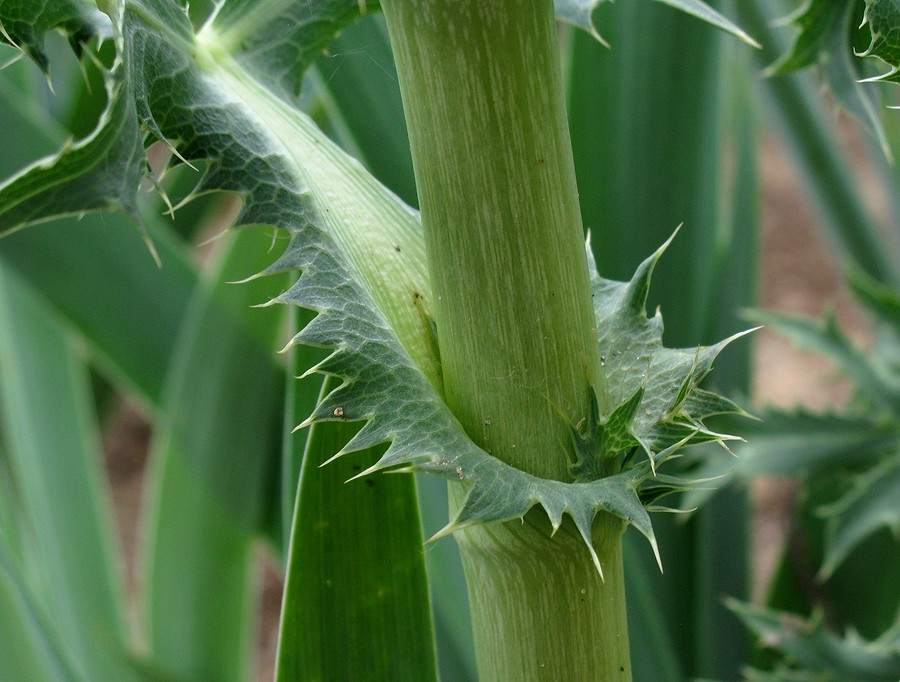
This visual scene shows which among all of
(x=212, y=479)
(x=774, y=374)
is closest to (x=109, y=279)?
(x=212, y=479)

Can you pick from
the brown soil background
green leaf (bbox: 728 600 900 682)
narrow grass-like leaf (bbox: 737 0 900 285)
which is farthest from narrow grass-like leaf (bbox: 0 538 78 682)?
the brown soil background

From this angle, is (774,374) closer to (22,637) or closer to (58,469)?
(58,469)

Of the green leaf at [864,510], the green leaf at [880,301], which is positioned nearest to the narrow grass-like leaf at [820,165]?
the green leaf at [880,301]

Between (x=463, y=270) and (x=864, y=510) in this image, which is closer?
(x=463, y=270)

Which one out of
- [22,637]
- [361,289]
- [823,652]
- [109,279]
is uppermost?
[109,279]

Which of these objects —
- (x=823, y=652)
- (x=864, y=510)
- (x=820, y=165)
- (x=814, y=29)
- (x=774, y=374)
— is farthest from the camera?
(x=774, y=374)

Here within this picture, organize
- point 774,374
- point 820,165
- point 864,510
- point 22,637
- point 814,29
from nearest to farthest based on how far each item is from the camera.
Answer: point 814,29 < point 22,637 < point 864,510 < point 820,165 < point 774,374

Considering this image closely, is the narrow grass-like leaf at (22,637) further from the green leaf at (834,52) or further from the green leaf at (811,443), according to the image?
the green leaf at (811,443)
